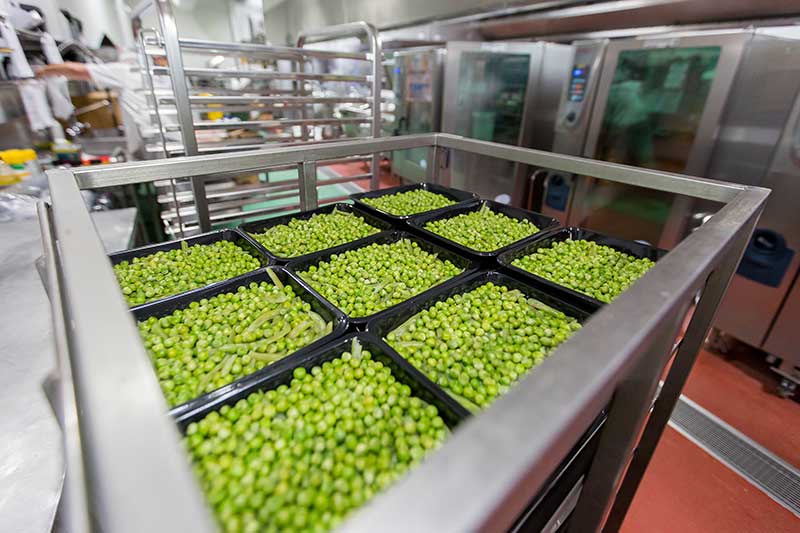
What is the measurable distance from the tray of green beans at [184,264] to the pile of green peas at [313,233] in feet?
0.27

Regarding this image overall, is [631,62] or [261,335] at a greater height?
[631,62]

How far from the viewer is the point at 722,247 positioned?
27.4 inches

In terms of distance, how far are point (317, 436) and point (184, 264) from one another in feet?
2.69

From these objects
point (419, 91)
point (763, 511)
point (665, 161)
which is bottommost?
point (763, 511)

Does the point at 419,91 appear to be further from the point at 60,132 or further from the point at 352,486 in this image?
the point at 352,486

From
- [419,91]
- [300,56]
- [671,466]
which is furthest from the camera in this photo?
[419,91]

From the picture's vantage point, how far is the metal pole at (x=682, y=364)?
1028 millimetres

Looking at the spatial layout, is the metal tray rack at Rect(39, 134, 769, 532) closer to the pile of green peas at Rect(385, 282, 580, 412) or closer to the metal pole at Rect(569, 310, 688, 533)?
the metal pole at Rect(569, 310, 688, 533)

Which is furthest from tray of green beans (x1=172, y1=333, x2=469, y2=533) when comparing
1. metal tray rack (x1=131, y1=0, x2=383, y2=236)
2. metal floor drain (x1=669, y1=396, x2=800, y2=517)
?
metal floor drain (x1=669, y1=396, x2=800, y2=517)

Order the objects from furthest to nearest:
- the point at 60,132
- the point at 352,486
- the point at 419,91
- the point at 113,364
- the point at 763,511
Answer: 1. the point at 419,91
2. the point at 60,132
3. the point at 763,511
4. the point at 352,486
5. the point at 113,364

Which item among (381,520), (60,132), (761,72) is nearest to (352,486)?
(381,520)

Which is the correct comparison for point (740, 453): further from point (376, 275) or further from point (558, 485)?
point (376, 275)

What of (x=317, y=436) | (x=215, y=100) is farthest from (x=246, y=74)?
(x=317, y=436)

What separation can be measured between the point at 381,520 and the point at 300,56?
3.11m
